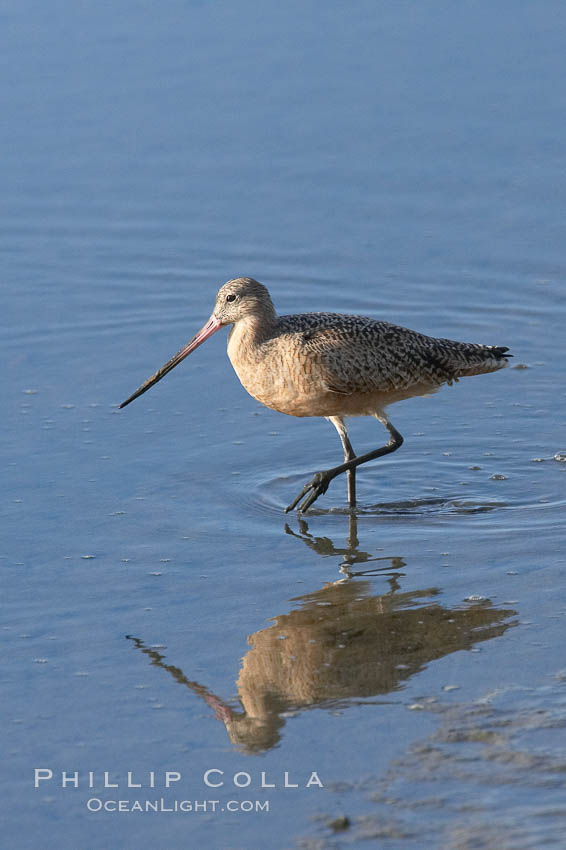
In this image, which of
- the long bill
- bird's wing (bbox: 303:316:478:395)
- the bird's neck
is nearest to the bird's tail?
bird's wing (bbox: 303:316:478:395)

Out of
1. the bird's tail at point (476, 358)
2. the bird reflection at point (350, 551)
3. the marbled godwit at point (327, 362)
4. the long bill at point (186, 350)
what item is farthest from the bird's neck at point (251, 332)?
the bird's tail at point (476, 358)

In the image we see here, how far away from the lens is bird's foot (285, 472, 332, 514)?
6.15 m

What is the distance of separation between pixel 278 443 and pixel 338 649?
2247mm

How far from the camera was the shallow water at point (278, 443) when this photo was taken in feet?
13.4

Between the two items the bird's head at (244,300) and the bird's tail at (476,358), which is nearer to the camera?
the bird's head at (244,300)

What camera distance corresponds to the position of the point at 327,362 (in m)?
6.19

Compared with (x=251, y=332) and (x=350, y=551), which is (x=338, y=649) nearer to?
(x=350, y=551)

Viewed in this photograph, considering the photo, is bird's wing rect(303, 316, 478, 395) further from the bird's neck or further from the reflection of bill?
the reflection of bill

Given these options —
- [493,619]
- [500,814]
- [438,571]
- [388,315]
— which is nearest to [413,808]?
[500,814]

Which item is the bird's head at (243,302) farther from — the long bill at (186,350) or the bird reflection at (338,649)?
the bird reflection at (338,649)

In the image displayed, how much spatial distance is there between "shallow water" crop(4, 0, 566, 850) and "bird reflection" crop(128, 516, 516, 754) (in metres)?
0.01

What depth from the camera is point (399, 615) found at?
200 inches

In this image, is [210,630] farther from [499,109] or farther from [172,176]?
[499,109]

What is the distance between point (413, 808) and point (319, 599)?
62.1 inches
